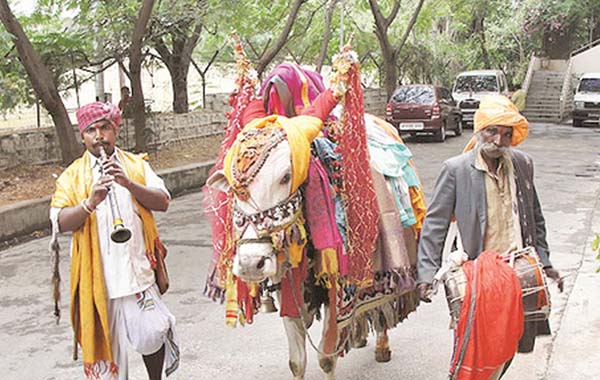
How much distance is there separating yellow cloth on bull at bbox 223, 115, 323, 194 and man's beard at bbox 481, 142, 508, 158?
2.68ft

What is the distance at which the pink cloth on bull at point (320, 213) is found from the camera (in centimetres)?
349

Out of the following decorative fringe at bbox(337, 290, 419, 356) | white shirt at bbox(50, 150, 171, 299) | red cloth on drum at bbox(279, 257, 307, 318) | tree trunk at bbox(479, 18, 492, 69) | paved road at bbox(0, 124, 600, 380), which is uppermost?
tree trunk at bbox(479, 18, 492, 69)

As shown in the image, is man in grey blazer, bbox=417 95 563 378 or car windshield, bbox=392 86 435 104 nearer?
man in grey blazer, bbox=417 95 563 378

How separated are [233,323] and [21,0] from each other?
11450 millimetres

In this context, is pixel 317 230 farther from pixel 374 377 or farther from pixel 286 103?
pixel 374 377

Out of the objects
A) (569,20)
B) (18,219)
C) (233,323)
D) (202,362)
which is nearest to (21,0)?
(18,219)

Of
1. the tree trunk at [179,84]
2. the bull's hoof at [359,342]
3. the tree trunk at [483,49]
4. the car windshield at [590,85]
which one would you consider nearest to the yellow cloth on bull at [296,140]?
the bull's hoof at [359,342]

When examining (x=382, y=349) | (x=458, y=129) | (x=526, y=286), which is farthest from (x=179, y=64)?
(x=526, y=286)

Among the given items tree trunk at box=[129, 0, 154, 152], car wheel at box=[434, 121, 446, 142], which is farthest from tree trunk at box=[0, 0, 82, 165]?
car wheel at box=[434, 121, 446, 142]

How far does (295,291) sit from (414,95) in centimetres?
1683

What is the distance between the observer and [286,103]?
13.1 ft

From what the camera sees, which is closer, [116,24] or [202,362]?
[202,362]

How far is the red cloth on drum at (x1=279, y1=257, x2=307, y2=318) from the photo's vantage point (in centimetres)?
363

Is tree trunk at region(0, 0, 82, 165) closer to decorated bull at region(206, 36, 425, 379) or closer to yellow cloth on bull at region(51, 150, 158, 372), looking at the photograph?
decorated bull at region(206, 36, 425, 379)
